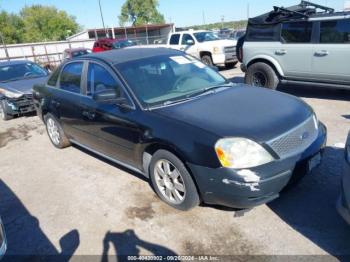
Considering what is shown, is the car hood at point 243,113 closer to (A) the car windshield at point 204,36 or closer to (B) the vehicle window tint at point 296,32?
(B) the vehicle window tint at point 296,32

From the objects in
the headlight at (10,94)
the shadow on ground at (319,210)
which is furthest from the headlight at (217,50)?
the shadow on ground at (319,210)

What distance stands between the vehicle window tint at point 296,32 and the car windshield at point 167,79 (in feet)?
11.7

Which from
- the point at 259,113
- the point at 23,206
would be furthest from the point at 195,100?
the point at 23,206

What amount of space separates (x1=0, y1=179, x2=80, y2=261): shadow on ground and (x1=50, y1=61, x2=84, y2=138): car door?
1416mm

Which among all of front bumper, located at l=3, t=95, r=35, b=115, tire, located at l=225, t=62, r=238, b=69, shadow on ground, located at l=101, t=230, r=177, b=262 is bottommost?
tire, located at l=225, t=62, r=238, b=69

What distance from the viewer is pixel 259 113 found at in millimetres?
3426

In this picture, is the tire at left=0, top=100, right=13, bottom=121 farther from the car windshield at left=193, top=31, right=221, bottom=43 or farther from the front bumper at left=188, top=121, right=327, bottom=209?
the car windshield at left=193, top=31, right=221, bottom=43

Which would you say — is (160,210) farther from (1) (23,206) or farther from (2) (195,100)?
(1) (23,206)

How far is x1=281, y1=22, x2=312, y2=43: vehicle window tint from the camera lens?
23.6 feet

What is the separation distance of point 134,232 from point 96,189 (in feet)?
3.97

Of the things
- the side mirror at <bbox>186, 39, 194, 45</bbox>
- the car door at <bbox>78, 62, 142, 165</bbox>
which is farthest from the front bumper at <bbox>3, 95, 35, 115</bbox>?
the side mirror at <bbox>186, 39, 194, 45</bbox>

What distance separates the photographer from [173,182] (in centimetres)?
354

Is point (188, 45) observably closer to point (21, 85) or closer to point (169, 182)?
point (21, 85)

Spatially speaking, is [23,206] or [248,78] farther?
[248,78]
